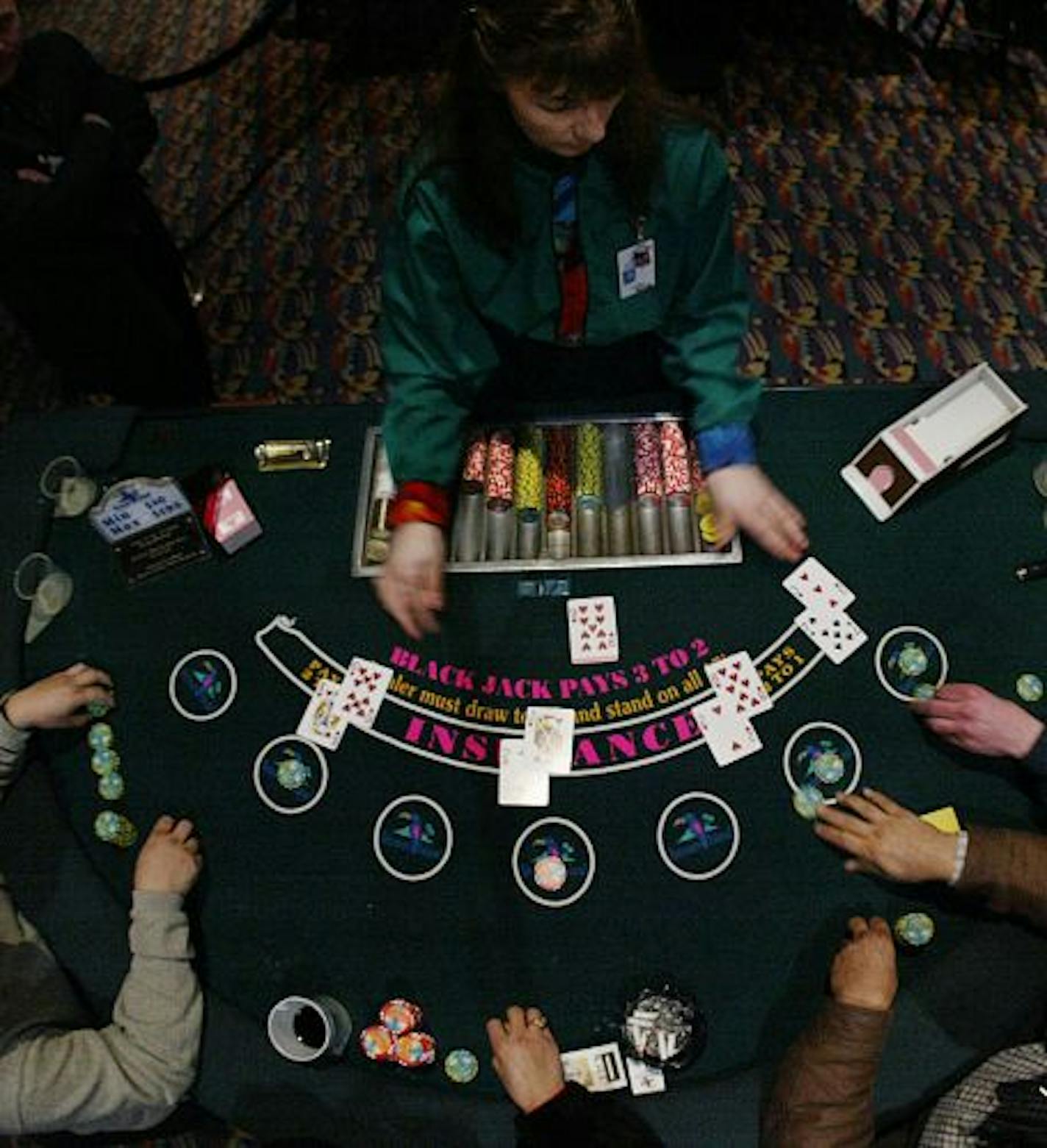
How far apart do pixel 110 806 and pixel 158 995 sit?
37 centimetres

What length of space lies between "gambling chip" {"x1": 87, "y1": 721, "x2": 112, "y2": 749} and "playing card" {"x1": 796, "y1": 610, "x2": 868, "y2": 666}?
134cm

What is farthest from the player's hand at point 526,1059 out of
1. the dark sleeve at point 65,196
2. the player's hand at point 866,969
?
the dark sleeve at point 65,196

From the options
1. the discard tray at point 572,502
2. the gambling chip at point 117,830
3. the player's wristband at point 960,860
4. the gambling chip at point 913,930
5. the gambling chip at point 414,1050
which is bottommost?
the gambling chip at point 414,1050

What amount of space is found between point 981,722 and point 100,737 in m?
1.64

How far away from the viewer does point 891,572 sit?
7.24 feet

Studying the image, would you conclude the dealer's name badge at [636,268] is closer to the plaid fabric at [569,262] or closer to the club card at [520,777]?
the plaid fabric at [569,262]

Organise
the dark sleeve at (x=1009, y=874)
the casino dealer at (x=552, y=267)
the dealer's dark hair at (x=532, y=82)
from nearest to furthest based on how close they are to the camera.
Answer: the dealer's dark hair at (x=532, y=82) → the casino dealer at (x=552, y=267) → the dark sleeve at (x=1009, y=874)

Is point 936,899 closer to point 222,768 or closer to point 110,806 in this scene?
point 222,768

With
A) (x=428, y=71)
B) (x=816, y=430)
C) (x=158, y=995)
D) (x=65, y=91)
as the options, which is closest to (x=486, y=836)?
(x=158, y=995)

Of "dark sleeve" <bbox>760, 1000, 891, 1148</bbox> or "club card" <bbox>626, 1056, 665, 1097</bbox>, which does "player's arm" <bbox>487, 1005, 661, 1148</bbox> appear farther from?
"dark sleeve" <bbox>760, 1000, 891, 1148</bbox>

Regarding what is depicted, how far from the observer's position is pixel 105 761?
7.09 feet

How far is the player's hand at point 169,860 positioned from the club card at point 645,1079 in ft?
2.81

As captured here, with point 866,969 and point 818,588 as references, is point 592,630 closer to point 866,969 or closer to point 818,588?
point 818,588

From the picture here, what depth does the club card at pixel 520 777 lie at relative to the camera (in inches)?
81.7
